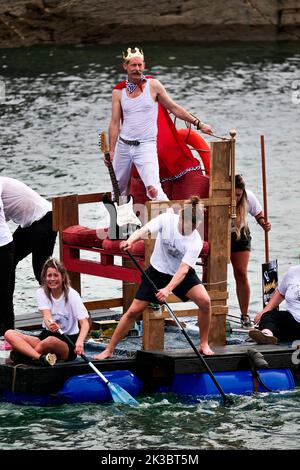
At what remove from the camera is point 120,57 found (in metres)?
39.7

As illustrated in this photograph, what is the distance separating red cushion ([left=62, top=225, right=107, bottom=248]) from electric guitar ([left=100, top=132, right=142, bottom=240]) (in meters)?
0.25

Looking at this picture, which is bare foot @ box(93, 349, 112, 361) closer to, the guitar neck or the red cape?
the guitar neck

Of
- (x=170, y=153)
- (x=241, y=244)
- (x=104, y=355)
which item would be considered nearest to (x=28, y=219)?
(x=170, y=153)

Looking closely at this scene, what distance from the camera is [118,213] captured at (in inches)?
670

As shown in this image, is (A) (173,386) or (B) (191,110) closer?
(A) (173,386)

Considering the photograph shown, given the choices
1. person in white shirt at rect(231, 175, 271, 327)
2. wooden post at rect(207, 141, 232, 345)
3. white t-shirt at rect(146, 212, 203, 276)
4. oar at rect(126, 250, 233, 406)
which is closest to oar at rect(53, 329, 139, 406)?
oar at rect(126, 250, 233, 406)

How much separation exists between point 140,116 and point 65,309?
8.27ft

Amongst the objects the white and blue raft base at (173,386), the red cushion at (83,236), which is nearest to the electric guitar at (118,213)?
the red cushion at (83,236)

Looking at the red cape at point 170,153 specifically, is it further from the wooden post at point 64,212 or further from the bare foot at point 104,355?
the bare foot at point 104,355

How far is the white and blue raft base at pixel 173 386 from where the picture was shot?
16516 millimetres

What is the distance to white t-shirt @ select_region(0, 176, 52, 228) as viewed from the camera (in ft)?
58.2

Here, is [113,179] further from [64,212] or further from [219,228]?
[219,228]

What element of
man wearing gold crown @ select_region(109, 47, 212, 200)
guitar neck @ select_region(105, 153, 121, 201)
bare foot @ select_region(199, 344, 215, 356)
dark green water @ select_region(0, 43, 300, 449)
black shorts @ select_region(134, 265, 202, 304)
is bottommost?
dark green water @ select_region(0, 43, 300, 449)

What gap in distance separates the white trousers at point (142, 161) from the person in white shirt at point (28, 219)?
924mm
